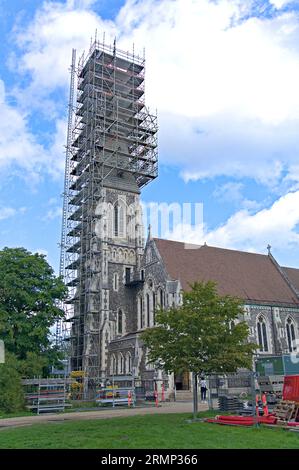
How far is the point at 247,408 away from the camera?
55.9ft

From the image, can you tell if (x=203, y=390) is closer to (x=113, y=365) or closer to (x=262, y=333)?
(x=113, y=365)

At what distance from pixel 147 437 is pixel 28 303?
60.7 ft

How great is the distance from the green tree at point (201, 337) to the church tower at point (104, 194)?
19939 mm

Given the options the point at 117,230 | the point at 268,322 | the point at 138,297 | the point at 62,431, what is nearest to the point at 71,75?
the point at 117,230

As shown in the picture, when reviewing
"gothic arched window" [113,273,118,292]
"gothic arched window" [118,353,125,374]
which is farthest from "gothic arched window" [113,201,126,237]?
"gothic arched window" [118,353,125,374]

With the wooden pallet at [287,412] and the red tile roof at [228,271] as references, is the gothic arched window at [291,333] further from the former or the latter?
the wooden pallet at [287,412]

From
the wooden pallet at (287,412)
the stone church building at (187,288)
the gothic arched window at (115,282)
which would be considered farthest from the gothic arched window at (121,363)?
the wooden pallet at (287,412)

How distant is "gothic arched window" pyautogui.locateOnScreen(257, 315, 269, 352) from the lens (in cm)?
3712

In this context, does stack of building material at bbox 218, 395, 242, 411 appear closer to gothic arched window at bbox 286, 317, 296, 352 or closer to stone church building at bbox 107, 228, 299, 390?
stone church building at bbox 107, 228, 299, 390

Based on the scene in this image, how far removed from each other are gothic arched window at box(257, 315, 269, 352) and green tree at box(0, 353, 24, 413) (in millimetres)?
21335

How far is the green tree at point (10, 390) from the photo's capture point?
21494mm

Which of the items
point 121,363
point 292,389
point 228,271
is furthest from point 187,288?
point 292,389
